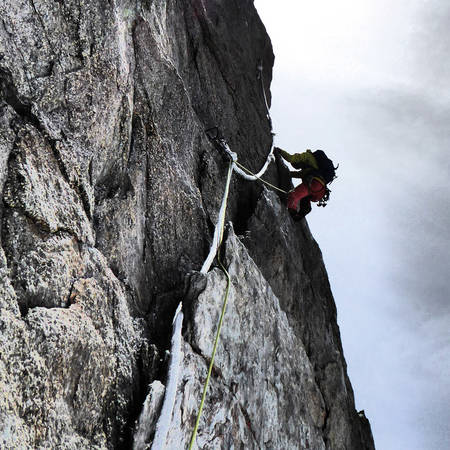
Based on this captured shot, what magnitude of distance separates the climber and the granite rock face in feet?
3.51

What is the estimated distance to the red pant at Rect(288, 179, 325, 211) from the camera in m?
9.09

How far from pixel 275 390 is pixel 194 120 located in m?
3.74

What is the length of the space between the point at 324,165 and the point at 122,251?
521 centimetres

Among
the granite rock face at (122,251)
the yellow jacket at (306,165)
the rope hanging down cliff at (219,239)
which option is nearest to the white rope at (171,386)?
the granite rock face at (122,251)

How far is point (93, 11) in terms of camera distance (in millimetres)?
5000

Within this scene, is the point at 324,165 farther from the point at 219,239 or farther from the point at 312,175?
the point at 219,239

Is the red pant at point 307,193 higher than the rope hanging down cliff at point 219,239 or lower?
higher

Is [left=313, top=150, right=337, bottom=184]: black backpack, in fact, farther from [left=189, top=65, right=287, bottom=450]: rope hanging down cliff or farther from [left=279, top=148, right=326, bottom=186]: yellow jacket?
[left=189, top=65, right=287, bottom=450]: rope hanging down cliff

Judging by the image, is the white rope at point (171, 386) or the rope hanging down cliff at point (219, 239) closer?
the white rope at point (171, 386)

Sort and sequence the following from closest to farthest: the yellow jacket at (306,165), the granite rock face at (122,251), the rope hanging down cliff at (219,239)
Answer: the granite rock face at (122,251)
the rope hanging down cliff at (219,239)
the yellow jacket at (306,165)

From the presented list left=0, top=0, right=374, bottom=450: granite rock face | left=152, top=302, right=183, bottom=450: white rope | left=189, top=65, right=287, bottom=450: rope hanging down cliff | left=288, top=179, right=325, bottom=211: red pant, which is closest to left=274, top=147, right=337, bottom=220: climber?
left=288, top=179, right=325, bottom=211: red pant

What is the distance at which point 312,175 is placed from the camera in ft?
29.4

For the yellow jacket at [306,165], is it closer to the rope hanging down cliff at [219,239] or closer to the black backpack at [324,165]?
the black backpack at [324,165]

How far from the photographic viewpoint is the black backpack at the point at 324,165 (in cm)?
909
